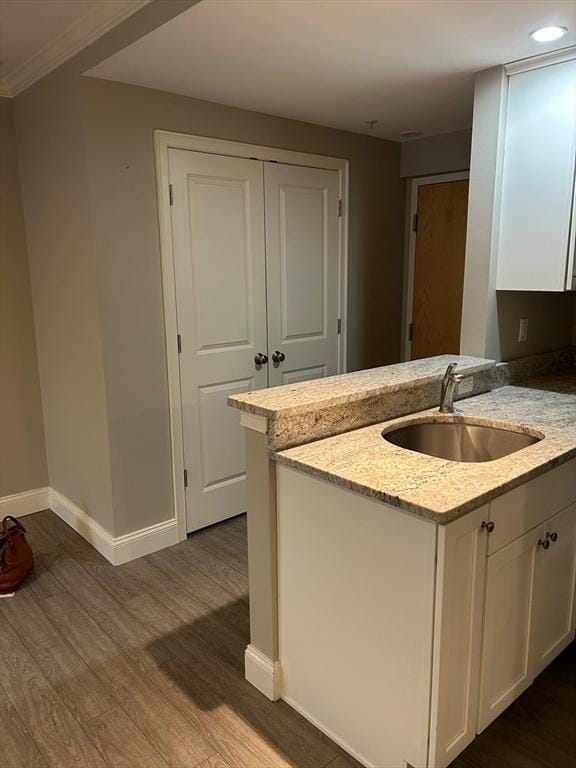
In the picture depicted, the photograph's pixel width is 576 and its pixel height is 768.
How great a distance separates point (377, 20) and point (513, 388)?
163 centimetres

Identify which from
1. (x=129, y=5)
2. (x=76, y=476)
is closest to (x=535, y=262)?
(x=129, y=5)

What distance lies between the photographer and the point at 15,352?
329 centimetres

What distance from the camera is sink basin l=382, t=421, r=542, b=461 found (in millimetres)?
2088

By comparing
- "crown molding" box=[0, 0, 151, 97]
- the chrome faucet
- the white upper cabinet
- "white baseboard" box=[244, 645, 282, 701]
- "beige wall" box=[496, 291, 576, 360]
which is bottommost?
"white baseboard" box=[244, 645, 282, 701]

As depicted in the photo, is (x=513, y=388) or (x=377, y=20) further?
(x=513, y=388)

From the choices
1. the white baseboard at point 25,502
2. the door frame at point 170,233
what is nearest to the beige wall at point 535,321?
the door frame at point 170,233

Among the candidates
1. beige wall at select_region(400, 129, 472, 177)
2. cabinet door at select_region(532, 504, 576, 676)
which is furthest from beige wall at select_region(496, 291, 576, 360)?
beige wall at select_region(400, 129, 472, 177)

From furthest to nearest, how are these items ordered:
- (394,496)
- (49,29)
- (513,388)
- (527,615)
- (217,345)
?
1. (217,345)
2. (513,388)
3. (49,29)
4. (527,615)
5. (394,496)

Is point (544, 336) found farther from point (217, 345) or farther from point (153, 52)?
point (153, 52)

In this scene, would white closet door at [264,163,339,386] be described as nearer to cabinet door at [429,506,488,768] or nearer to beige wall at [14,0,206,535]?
beige wall at [14,0,206,535]

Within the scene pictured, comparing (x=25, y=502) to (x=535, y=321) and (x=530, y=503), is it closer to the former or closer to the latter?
(x=530, y=503)

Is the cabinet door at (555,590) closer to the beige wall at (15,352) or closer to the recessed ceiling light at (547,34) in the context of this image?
the recessed ceiling light at (547,34)

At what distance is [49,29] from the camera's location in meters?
2.37

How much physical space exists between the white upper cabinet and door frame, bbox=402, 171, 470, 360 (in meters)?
1.40
